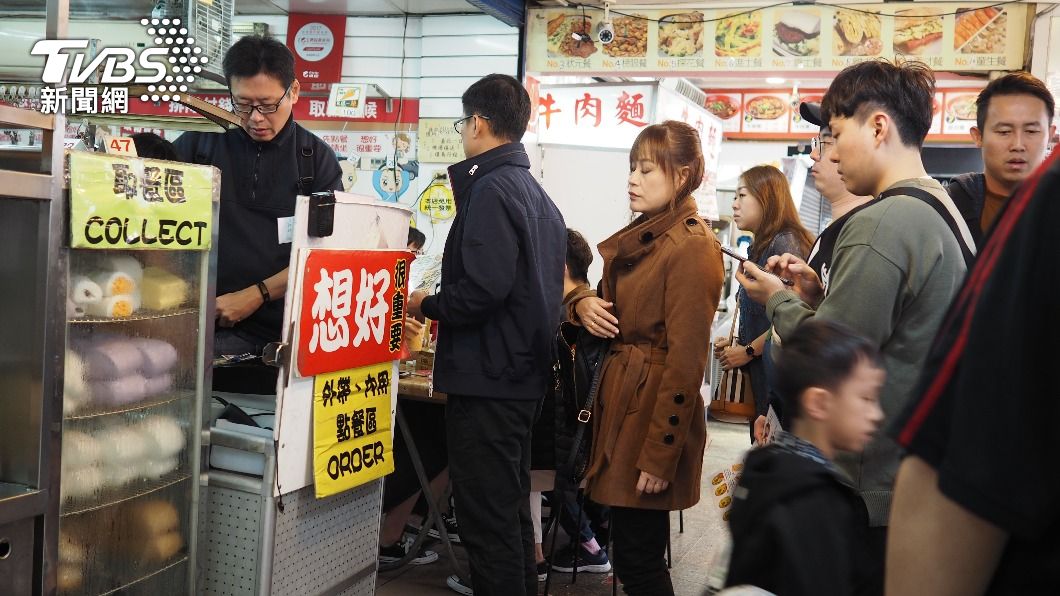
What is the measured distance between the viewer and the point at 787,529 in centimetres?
154

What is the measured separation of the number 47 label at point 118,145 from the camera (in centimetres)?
288

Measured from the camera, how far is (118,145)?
116 inches

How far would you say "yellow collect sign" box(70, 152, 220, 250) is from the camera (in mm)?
2205

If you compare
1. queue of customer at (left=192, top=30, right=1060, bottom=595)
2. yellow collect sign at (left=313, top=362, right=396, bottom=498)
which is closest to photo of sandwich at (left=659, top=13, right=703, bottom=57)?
queue of customer at (left=192, top=30, right=1060, bottom=595)

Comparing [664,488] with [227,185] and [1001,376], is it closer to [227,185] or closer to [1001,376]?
[227,185]

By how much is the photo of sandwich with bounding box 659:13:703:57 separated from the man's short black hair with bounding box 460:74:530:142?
12.0 ft

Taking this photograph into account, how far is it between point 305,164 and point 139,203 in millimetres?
971

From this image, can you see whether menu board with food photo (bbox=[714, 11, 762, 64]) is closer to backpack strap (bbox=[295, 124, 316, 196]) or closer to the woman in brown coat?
the woman in brown coat

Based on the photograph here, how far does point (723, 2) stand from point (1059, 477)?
6.30 meters

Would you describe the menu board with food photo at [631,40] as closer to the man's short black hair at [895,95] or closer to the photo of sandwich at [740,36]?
the photo of sandwich at [740,36]

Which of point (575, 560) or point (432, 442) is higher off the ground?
point (432, 442)

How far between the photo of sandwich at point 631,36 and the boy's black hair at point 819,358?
5209mm

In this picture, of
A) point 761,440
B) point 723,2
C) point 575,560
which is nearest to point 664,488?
point 761,440

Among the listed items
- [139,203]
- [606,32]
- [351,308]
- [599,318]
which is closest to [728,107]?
[606,32]
